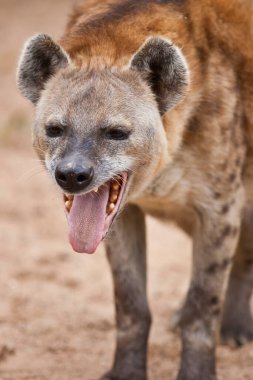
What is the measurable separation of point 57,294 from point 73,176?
2832 millimetres

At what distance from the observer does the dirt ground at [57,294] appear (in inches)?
230

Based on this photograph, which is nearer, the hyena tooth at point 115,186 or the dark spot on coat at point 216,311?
the hyena tooth at point 115,186

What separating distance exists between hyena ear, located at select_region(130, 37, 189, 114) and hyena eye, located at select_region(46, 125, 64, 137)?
1.55 ft

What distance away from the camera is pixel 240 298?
652 centimetres

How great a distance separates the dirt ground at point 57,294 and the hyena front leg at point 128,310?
9.7 inches

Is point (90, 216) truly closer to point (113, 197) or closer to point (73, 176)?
point (113, 197)

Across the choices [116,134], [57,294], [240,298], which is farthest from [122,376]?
[57,294]

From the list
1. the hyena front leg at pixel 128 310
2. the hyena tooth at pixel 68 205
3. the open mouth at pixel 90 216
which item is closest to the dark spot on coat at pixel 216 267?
the hyena front leg at pixel 128 310

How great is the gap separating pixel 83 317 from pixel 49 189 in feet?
8.55

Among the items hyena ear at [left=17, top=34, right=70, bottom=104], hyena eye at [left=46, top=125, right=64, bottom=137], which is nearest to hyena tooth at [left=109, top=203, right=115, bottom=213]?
hyena eye at [left=46, top=125, right=64, bottom=137]

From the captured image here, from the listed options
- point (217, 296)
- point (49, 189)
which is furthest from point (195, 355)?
point (49, 189)

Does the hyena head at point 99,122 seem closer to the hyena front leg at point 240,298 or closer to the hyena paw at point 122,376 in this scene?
the hyena paw at point 122,376

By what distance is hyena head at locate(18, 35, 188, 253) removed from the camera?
4.52 metres

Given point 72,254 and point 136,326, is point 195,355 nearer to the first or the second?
point 136,326
